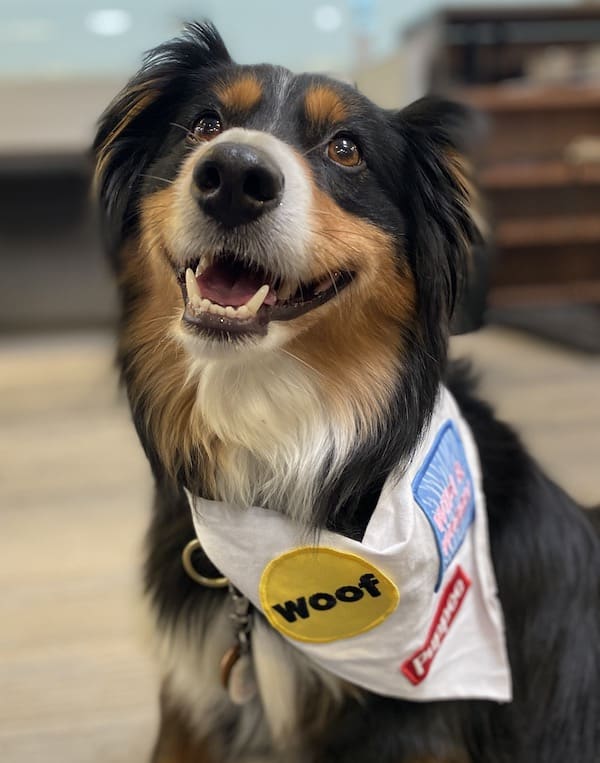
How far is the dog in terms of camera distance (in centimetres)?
94

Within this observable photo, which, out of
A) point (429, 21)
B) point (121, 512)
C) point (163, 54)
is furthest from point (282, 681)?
point (429, 21)

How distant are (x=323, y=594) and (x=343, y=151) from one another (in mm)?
580

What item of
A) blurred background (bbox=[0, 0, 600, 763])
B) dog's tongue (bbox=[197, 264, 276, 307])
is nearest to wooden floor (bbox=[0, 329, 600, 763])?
blurred background (bbox=[0, 0, 600, 763])

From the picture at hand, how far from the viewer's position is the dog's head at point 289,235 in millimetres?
896

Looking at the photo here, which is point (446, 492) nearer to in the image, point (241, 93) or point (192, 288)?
point (192, 288)

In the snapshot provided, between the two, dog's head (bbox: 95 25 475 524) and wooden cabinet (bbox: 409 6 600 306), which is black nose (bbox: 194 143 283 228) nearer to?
dog's head (bbox: 95 25 475 524)

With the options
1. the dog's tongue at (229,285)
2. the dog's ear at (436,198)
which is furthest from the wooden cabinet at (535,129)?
the dog's tongue at (229,285)

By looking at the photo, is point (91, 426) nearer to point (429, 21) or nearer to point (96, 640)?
point (96, 640)

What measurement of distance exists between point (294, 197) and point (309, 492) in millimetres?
376

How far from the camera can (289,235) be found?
0.89 m

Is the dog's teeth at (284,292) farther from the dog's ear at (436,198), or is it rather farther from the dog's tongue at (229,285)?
the dog's ear at (436,198)

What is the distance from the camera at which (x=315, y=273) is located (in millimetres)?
924

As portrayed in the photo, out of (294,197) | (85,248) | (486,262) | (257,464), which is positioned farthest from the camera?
(85,248)

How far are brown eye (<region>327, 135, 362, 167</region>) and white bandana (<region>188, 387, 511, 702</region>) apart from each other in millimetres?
355
